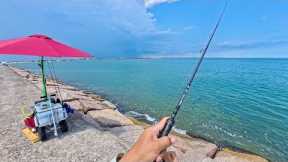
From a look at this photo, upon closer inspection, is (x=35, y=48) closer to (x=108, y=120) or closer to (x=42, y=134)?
(x=42, y=134)

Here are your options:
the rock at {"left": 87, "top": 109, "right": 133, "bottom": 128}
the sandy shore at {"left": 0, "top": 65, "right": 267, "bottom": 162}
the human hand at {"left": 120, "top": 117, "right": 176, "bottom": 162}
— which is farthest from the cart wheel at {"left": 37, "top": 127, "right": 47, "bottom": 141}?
the human hand at {"left": 120, "top": 117, "right": 176, "bottom": 162}

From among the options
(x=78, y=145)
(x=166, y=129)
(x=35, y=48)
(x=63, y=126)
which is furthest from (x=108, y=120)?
(x=166, y=129)

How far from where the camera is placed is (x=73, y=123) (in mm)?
8234

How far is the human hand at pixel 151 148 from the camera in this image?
1.46m

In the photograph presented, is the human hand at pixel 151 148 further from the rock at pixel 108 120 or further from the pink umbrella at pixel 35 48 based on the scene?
the rock at pixel 108 120

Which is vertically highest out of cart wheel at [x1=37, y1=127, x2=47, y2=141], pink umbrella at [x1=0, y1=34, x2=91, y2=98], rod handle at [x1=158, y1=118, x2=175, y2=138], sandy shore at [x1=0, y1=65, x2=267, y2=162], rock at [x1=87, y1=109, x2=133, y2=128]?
pink umbrella at [x1=0, y1=34, x2=91, y2=98]

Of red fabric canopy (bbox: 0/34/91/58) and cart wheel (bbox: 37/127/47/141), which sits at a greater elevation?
red fabric canopy (bbox: 0/34/91/58)

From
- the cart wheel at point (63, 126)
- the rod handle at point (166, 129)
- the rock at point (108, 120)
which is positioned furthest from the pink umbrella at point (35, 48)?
the rod handle at point (166, 129)

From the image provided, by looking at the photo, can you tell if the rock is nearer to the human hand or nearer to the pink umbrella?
the pink umbrella

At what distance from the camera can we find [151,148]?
1.47 meters

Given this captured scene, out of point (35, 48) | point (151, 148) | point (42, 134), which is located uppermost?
point (35, 48)

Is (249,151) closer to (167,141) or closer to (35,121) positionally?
(35,121)

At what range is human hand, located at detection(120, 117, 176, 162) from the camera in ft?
4.79

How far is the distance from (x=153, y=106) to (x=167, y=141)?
59.2 ft
